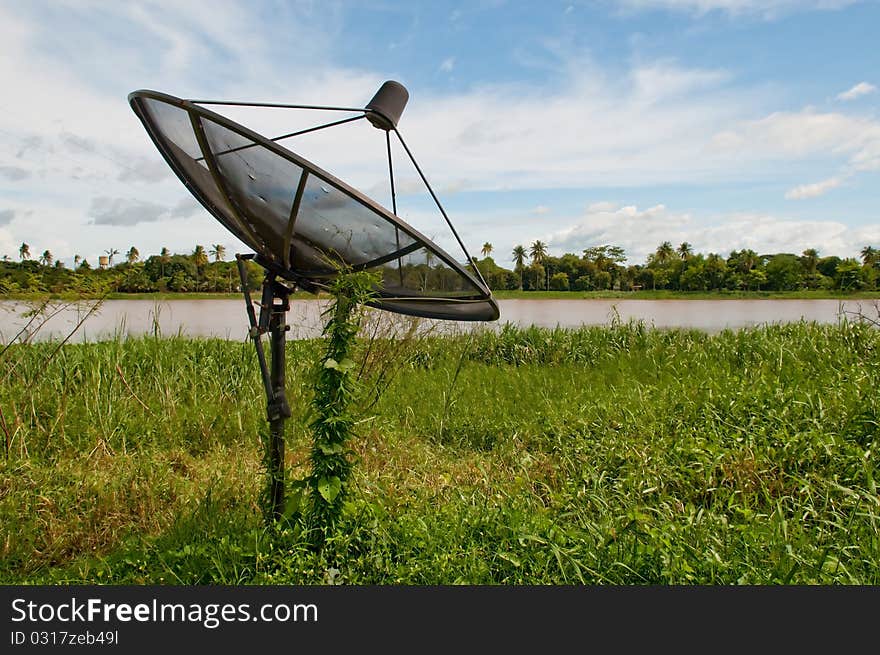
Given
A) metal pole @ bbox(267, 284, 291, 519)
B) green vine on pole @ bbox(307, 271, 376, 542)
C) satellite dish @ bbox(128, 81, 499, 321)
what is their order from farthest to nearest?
metal pole @ bbox(267, 284, 291, 519) → green vine on pole @ bbox(307, 271, 376, 542) → satellite dish @ bbox(128, 81, 499, 321)

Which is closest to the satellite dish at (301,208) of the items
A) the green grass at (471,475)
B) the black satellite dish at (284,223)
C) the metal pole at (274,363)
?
the black satellite dish at (284,223)

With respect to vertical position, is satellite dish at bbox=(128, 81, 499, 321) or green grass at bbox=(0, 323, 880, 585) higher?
satellite dish at bbox=(128, 81, 499, 321)

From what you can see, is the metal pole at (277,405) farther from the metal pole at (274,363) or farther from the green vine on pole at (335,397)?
the green vine on pole at (335,397)

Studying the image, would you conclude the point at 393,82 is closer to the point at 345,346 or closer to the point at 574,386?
the point at 345,346

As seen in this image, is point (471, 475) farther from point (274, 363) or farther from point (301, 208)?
point (301, 208)

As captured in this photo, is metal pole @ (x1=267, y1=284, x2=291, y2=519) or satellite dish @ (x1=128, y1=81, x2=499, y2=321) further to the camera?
metal pole @ (x1=267, y1=284, x2=291, y2=519)

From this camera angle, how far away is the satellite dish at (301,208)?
7.92ft

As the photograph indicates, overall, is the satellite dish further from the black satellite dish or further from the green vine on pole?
the green vine on pole

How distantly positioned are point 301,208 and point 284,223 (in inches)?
5.3

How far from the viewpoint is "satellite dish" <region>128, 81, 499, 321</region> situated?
2414mm

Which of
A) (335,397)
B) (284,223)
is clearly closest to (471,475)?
(335,397)

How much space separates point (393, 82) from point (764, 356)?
6.04 meters

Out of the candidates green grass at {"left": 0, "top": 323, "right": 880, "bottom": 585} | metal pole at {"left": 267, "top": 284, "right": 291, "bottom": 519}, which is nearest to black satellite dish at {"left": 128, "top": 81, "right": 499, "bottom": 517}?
metal pole at {"left": 267, "top": 284, "right": 291, "bottom": 519}

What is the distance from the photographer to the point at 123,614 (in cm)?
224
